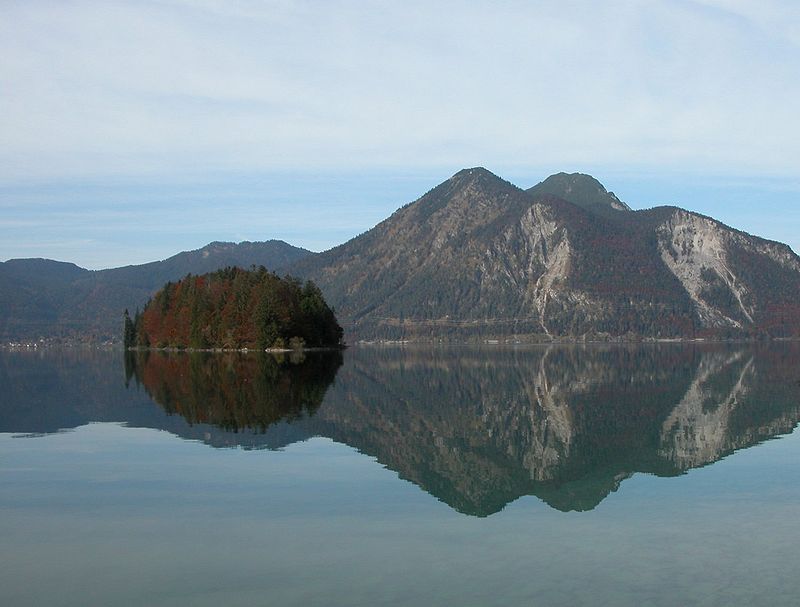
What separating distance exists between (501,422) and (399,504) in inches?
888

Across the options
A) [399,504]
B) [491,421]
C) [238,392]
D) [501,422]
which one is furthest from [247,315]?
[399,504]

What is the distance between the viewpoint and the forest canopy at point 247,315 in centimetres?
15525

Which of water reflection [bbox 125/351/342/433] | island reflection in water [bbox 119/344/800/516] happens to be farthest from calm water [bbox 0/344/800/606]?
water reflection [bbox 125/351/342/433]

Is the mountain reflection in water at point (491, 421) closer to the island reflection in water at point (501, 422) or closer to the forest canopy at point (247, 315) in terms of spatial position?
Result: the island reflection in water at point (501, 422)

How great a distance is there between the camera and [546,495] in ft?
96.7

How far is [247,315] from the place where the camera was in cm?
16312

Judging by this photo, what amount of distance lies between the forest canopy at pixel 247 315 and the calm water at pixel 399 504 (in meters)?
96.6

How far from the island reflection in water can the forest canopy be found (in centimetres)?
6625

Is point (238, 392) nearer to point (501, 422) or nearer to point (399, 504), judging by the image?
point (501, 422)

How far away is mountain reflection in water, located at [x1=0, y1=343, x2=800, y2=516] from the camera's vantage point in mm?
33531

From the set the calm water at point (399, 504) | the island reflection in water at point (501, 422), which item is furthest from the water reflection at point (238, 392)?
the calm water at point (399, 504)

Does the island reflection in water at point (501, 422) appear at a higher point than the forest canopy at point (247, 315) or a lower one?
lower

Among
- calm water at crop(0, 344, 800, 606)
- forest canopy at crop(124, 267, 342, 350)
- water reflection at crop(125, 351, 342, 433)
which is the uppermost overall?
forest canopy at crop(124, 267, 342, 350)

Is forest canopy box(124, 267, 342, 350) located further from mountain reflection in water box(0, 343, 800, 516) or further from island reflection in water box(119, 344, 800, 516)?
mountain reflection in water box(0, 343, 800, 516)
